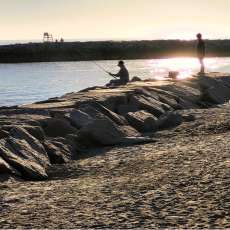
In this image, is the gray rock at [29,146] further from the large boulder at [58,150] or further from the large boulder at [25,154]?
the large boulder at [58,150]

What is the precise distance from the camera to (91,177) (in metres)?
10.1

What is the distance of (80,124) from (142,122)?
6.35 ft

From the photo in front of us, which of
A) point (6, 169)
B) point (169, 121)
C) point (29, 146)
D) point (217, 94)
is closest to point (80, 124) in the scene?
point (169, 121)

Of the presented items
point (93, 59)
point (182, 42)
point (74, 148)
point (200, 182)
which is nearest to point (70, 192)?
point (200, 182)

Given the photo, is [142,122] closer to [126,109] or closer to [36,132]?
[126,109]

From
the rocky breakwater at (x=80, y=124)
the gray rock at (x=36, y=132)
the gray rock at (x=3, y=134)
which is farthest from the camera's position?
the gray rock at (x=36, y=132)

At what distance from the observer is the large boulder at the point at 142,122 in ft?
50.4

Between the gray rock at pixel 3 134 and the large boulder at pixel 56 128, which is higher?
the gray rock at pixel 3 134

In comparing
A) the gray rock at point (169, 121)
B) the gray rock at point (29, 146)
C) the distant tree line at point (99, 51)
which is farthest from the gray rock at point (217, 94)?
the distant tree line at point (99, 51)

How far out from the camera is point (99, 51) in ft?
313

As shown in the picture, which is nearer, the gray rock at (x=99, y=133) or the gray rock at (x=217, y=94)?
the gray rock at (x=99, y=133)

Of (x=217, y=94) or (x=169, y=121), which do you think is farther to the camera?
(x=217, y=94)

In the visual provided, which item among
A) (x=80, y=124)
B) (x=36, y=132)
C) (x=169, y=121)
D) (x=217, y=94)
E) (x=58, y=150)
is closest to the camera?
(x=58, y=150)

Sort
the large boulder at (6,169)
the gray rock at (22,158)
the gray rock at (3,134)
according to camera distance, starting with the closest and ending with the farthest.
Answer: the large boulder at (6,169), the gray rock at (22,158), the gray rock at (3,134)
